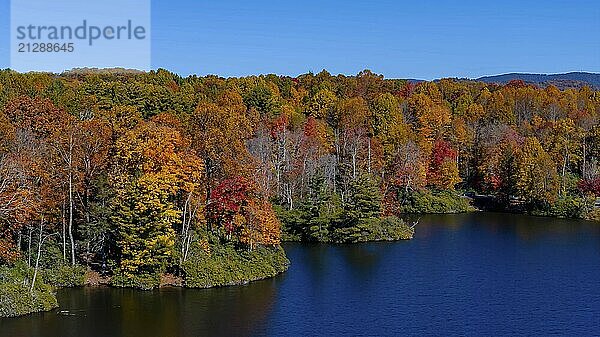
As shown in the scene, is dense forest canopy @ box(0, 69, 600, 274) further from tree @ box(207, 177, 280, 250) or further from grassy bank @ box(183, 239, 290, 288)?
grassy bank @ box(183, 239, 290, 288)

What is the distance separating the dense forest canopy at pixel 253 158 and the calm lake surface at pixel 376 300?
297cm

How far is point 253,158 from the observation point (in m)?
40.1

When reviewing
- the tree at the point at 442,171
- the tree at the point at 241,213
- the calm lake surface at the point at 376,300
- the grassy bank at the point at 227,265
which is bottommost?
the calm lake surface at the point at 376,300

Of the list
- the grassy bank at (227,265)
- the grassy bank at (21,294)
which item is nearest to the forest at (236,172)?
the grassy bank at (227,265)

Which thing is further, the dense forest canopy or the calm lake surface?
the dense forest canopy

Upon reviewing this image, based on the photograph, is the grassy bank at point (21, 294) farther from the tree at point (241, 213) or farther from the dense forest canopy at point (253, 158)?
the tree at point (241, 213)

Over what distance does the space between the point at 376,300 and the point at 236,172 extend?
10.4 m

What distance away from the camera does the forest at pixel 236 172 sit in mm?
33812

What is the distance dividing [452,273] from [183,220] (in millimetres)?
14562

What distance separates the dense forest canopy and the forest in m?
0.12

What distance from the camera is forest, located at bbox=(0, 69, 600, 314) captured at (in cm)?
3381

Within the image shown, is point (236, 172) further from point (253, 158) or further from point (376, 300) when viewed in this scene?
point (376, 300)

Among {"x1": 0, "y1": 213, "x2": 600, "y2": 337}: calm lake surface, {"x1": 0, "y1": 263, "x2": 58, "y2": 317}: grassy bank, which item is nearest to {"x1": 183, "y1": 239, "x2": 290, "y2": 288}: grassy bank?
{"x1": 0, "y1": 213, "x2": 600, "y2": 337}: calm lake surface

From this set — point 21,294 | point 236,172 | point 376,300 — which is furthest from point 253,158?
point 21,294
